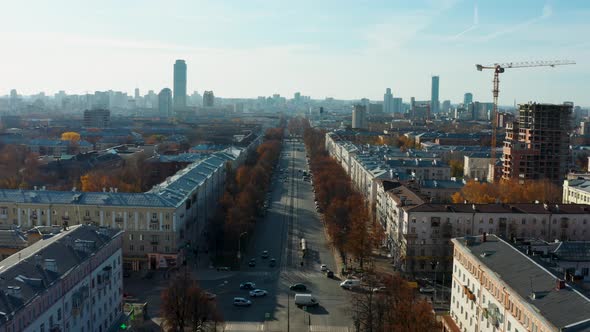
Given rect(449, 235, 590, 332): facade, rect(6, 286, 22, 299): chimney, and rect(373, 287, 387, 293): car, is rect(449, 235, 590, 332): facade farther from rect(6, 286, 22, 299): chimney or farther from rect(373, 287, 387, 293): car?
rect(6, 286, 22, 299): chimney

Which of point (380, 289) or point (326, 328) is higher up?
point (380, 289)

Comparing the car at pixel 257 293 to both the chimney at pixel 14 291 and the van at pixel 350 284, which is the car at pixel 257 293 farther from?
the chimney at pixel 14 291

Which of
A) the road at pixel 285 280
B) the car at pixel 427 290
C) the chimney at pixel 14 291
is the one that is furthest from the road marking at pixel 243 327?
A: the chimney at pixel 14 291

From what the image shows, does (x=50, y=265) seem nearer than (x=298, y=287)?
Yes

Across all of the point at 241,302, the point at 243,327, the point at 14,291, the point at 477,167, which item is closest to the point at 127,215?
the point at 241,302

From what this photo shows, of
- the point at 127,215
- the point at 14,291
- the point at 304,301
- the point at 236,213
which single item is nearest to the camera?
the point at 14,291

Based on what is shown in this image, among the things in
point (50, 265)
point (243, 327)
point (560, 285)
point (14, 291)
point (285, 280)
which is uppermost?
point (560, 285)

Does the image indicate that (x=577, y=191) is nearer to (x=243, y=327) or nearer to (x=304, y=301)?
(x=304, y=301)

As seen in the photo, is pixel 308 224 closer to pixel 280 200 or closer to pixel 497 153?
pixel 280 200

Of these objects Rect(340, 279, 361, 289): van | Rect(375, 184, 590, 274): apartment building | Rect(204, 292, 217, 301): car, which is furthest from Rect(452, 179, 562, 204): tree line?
Rect(204, 292, 217, 301): car
